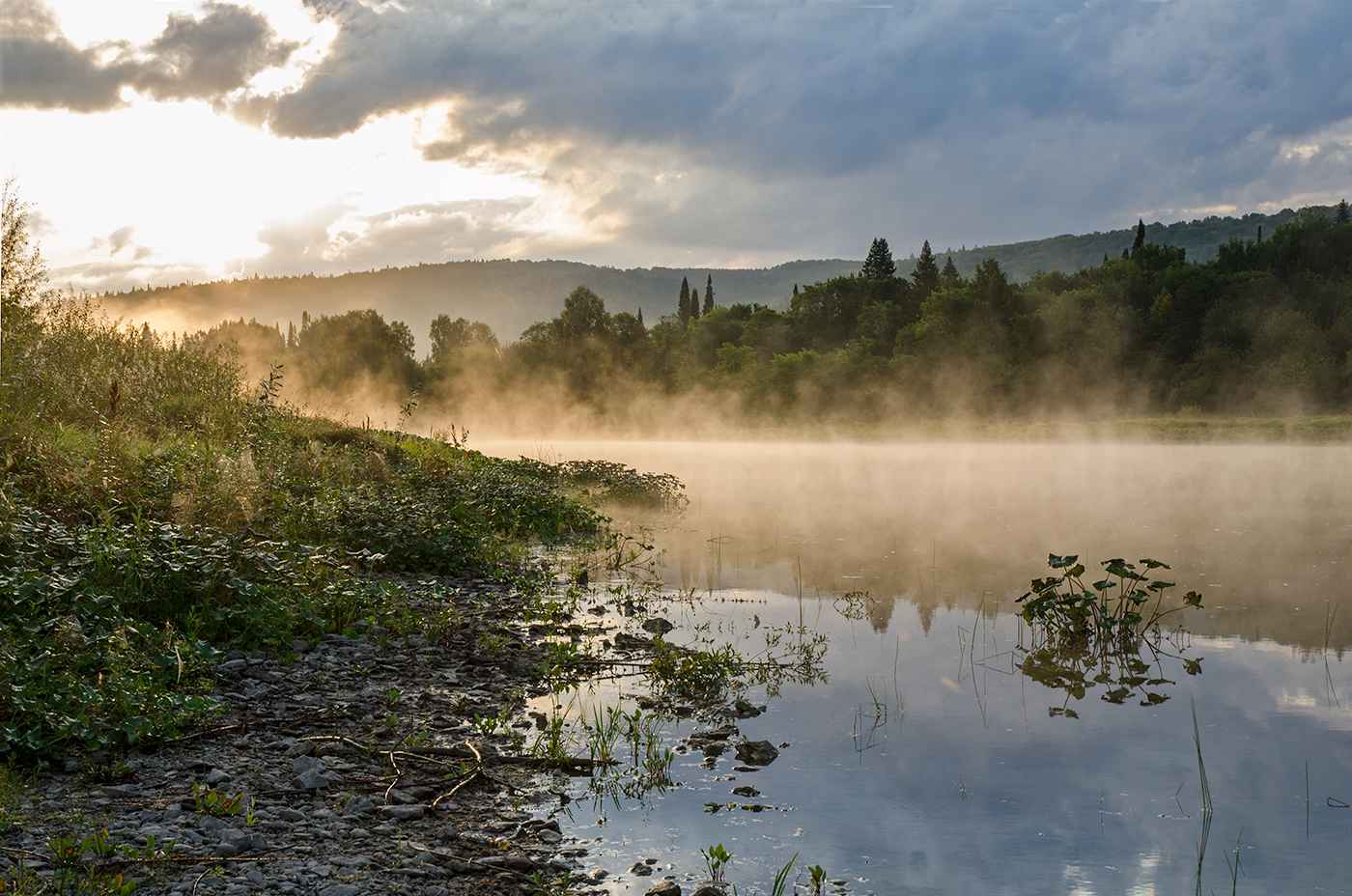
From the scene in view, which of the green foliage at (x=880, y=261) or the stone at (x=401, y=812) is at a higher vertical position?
the green foliage at (x=880, y=261)

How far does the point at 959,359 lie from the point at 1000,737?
6403 cm

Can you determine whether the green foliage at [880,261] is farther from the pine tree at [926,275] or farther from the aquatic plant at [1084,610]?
the aquatic plant at [1084,610]

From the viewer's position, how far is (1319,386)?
56625 millimetres

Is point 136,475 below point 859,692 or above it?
above

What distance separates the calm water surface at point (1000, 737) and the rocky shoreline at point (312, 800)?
578 mm

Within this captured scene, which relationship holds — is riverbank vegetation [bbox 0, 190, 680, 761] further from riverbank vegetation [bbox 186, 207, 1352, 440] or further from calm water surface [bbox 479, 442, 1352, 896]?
riverbank vegetation [bbox 186, 207, 1352, 440]

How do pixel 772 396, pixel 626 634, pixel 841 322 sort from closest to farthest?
pixel 626 634 → pixel 772 396 → pixel 841 322

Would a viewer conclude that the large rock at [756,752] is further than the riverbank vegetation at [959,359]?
No

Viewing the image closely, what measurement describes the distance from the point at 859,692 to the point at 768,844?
281 cm

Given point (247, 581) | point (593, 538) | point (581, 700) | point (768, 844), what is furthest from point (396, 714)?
point (593, 538)

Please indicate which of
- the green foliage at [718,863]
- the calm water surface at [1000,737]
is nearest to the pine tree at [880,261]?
the calm water surface at [1000,737]

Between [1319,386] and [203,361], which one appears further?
[1319,386]

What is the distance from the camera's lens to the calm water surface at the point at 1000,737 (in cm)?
459

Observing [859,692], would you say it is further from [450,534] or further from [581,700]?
[450,534]
